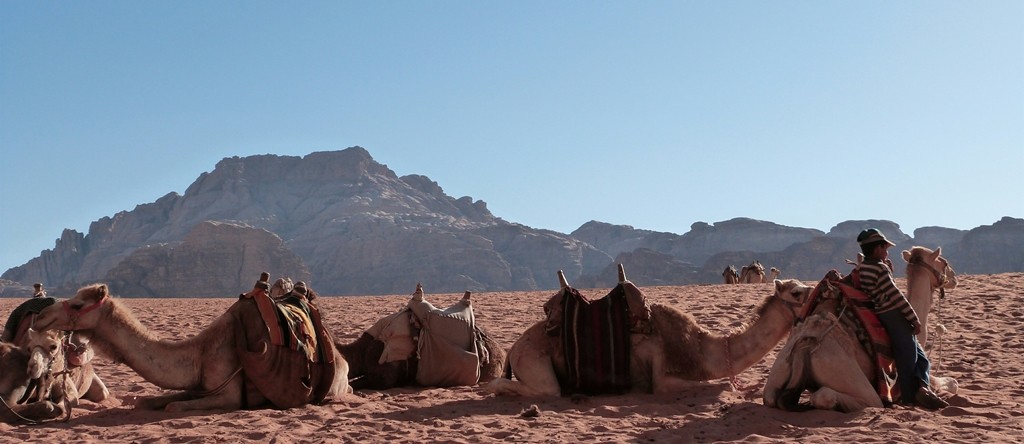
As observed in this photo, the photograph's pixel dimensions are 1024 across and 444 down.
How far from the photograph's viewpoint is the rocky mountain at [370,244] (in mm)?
111188

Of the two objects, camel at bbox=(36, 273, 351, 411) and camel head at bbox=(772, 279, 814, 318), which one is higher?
camel head at bbox=(772, 279, 814, 318)

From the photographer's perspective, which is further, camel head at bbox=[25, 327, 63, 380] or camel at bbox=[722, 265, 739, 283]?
camel at bbox=[722, 265, 739, 283]

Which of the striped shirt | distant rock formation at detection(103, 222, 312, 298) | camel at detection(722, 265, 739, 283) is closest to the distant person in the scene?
the striped shirt

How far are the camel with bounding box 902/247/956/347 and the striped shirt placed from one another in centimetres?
17

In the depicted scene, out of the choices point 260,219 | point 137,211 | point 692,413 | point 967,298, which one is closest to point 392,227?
point 260,219

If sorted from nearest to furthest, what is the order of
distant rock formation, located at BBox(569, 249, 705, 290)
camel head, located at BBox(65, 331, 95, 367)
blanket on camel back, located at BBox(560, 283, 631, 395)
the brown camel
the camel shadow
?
the camel shadow → the brown camel → camel head, located at BBox(65, 331, 95, 367) → blanket on camel back, located at BBox(560, 283, 631, 395) → distant rock formation, located at BBox(569, 249, 705, 290)

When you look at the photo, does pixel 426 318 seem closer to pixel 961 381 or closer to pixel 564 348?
pixel 564 348

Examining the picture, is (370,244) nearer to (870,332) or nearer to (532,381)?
(532,381)

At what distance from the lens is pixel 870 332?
6746 mm

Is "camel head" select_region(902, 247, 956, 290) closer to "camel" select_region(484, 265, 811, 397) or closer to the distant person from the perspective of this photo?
"camel" select_region(484, 265, 811, 397)

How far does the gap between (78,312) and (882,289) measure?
5.75m

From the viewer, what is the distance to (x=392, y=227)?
136 m

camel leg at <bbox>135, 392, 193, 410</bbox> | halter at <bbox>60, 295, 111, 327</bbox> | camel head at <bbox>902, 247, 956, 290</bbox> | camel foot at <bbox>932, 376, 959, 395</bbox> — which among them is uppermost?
camel head at <bbox>902, 247, 956, 290</bbox>

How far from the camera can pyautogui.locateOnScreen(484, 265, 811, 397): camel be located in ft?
25.1
